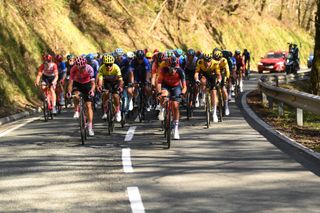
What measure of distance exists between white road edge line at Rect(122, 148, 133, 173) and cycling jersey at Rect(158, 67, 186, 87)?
6.90 feet

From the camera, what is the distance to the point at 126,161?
32.0 feet

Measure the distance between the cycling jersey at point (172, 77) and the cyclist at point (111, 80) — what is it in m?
1.82

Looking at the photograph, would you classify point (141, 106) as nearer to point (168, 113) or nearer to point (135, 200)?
point (168, 113)

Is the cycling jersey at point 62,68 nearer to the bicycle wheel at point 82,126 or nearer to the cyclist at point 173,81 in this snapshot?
the bicycle wheel at point 82,126

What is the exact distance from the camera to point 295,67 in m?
42.4

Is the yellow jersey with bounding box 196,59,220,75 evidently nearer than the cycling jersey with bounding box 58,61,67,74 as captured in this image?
Yes

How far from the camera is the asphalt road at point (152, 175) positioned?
6762 millimetres

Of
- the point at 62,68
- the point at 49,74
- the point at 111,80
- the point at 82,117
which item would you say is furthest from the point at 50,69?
the point at 82,117

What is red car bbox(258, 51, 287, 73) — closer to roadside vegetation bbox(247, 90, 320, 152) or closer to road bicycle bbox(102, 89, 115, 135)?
roadside vegetation bbox(247, 90, 320, 152)

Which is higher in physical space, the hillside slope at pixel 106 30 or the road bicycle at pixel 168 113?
the hillside slope at pixel 106 30

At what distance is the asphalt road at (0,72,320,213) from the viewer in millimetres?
6762

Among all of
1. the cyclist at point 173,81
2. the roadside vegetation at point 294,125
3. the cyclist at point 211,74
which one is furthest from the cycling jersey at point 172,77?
the cyclist at point 211,74

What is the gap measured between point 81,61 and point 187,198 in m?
6.74

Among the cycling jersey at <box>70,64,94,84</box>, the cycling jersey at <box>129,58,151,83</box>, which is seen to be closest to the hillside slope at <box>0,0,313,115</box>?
the cycling jersey at <box>129,58,151,83</box>
